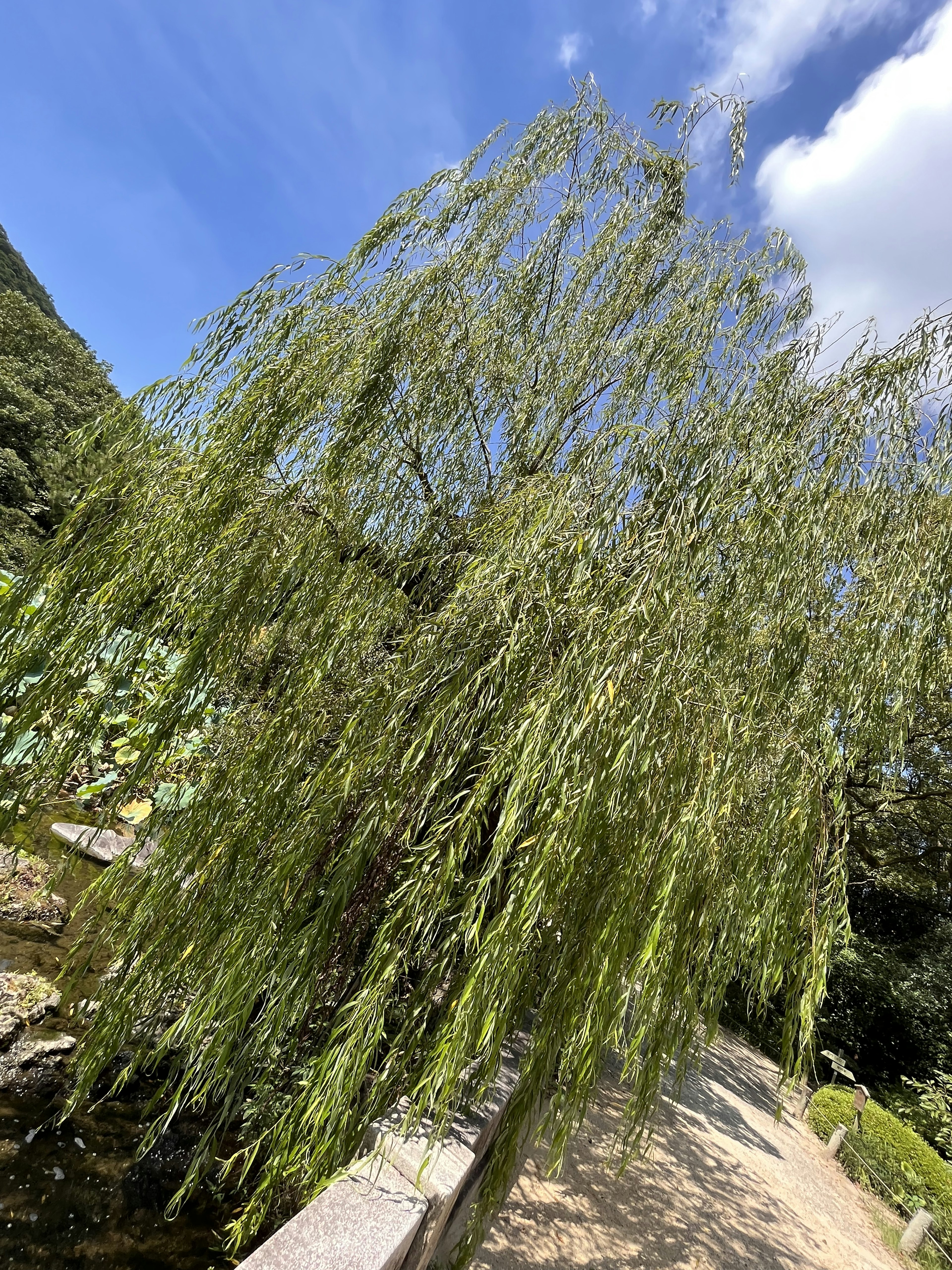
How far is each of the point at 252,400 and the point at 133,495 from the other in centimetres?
56

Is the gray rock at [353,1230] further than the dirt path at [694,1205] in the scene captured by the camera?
No

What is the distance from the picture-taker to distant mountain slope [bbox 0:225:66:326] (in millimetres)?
30062

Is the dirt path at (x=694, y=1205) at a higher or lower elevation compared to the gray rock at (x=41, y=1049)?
higher

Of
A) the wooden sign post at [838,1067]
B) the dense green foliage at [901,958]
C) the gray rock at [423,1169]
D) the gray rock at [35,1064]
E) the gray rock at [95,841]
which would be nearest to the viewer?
the gray rock at [423,1169]

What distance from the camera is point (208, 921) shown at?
2201 millimetres

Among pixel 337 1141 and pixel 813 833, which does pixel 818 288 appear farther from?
pixel 337 1141

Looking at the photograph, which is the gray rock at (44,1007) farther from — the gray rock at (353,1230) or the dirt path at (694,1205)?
the dirt path at (694,1205)

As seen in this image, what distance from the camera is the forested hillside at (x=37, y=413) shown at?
1265cm

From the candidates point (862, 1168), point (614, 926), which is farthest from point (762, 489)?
point (862, 1168)

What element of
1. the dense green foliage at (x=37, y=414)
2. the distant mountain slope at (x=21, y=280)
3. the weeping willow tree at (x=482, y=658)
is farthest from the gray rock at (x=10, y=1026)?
the distant mountain slope at (x=21, y=280)

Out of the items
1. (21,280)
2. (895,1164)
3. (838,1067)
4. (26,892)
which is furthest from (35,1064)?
(21,280)

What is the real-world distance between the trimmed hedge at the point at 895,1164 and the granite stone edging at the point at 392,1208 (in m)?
5.76

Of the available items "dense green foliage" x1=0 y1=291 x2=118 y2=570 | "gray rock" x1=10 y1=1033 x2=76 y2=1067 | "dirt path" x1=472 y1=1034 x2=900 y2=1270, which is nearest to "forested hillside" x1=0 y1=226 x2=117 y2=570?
"dense green foliage" x1=0 y1=291 x2=118 y2=570

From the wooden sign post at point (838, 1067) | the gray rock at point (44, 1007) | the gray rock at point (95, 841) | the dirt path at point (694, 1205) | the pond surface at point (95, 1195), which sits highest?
the wooden sign post at point (838, 1067)
